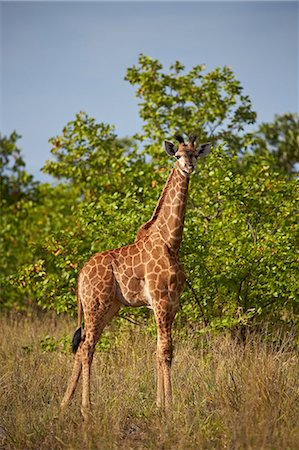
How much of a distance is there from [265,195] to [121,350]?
3.19 meters

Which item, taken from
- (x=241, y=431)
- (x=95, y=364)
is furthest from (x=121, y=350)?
(x=241, y=431)

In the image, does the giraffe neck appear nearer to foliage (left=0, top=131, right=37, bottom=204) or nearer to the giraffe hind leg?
the giraffe hind leg

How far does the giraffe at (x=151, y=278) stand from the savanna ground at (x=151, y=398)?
1.22 feet

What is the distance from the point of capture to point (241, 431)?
5.32 meters

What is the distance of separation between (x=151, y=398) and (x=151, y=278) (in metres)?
1.35

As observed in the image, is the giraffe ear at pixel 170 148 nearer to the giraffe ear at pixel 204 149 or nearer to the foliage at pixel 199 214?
the giraffe ear at pixel 204 149

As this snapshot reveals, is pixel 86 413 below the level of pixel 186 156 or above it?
below

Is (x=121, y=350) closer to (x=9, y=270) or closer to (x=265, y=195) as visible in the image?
(x=265, y=195)

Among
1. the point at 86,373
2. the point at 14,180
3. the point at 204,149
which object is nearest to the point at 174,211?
the point at 204,149

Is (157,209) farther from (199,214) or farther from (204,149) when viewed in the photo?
(199,214)

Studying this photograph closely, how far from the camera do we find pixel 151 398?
7.04 meters

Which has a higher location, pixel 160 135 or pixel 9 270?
pixel 160 135

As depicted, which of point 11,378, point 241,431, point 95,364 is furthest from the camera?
point 95,364

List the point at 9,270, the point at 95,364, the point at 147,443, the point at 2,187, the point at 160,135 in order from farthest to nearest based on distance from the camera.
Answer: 1. the point at 2,187
2. the point at 9,270
3. the point at 160,135
4. the point at 95,364
5. the point at 147,443
